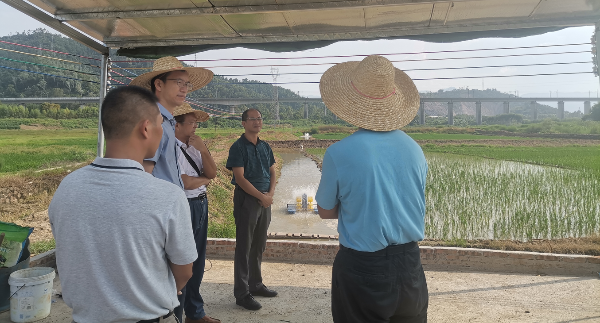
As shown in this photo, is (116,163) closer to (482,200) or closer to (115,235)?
(115,235)

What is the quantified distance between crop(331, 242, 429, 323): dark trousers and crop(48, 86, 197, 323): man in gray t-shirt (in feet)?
2.21

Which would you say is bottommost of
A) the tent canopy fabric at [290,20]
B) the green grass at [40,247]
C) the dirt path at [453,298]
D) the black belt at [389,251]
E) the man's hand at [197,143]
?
the dirt path at [453,298]

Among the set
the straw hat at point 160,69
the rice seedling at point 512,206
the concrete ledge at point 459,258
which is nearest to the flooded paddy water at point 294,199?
the rice seedling at point 512,206

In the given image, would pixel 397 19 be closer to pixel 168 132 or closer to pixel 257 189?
pixel 257 189

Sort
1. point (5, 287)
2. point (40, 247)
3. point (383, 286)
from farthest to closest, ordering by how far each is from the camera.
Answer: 1. point (40, 247)
2. point (5, 287)
3. point (383, 286)

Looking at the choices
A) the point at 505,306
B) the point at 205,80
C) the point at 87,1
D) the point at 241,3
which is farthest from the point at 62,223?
the point at 505,306

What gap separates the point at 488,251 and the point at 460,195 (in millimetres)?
4867

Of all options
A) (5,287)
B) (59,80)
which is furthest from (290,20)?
(59,80)

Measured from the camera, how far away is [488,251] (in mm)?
4461

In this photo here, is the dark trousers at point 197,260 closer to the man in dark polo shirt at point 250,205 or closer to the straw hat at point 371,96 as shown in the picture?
the man in dark polo shirt at point 250,205

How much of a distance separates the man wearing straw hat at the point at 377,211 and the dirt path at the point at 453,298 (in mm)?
1847

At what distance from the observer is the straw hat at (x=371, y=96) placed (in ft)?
5.64

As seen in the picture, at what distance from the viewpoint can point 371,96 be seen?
1.80 meters

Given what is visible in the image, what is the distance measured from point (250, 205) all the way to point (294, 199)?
7.58m
